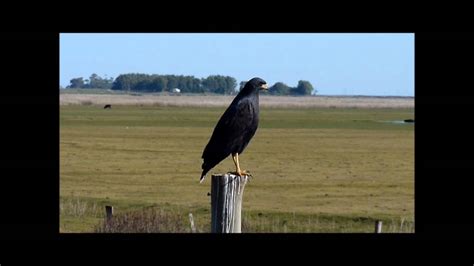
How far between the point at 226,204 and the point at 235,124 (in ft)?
7.10

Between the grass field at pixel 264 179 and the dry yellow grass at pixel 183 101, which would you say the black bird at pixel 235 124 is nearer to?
the grass field at pixel 264 179

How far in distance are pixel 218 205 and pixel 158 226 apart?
6285 mm

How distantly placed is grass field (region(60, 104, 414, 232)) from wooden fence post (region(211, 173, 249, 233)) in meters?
9.26

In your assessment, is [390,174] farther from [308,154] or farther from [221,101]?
[221,101]

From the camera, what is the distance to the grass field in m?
20.8

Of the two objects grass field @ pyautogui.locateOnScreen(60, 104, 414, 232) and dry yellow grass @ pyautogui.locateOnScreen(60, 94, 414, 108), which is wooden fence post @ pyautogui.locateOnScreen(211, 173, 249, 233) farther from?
dry yellow grass @ pyautogui.locateOnScreen(60, 94, 414, 108)

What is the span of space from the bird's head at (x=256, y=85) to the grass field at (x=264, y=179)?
282 inches

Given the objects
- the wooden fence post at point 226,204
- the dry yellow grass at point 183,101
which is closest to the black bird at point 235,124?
the wooden fence post at point 226,204

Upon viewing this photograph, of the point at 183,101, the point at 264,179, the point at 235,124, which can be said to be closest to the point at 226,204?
the point at 235,124

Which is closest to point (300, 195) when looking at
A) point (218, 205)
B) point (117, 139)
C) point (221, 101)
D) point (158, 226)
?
point (158, 226)

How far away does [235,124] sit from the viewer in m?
7.61

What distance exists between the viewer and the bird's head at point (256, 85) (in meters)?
7.74

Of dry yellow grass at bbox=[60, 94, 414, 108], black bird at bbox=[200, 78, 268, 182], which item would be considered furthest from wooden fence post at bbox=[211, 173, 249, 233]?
dry yellow grass at bbox=[60, 94, 414, 108]

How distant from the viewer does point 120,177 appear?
33.7m
